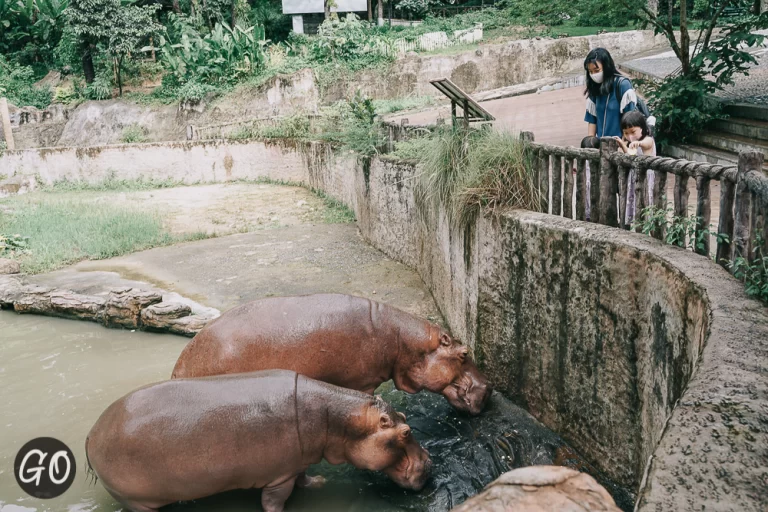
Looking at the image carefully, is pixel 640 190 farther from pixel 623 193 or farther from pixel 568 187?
pixel 568 187

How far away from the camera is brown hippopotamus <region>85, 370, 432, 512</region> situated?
12.8 ft

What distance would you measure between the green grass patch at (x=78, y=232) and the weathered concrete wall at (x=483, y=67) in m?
11.9

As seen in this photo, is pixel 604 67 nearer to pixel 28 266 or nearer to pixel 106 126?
pixel 28 266

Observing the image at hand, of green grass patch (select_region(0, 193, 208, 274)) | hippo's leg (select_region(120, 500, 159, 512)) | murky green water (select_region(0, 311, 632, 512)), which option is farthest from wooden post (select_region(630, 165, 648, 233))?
green grass patch (select_region(0, 193, 208, 274))

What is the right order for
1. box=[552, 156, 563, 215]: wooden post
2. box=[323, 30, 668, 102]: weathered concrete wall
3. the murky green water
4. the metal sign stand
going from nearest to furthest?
the murky green water < box=[552, 156, 563, 215]: wooden post < the metal sign stand < box=[323, 30, 668, 102]: weathered concrete wall

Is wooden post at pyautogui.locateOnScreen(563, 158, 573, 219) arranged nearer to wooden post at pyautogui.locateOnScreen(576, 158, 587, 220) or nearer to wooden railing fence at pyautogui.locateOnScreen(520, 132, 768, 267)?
wooden railing fence at pyautogui.locateOnScreen(520, 132, 768, 267)

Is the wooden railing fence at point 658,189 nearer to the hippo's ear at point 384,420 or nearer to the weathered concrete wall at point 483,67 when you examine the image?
the hippo's ear at point 384,420

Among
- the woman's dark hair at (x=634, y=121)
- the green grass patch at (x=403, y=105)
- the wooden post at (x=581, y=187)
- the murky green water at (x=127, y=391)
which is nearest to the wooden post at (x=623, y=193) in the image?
the wooden post at (x=581, y=187)

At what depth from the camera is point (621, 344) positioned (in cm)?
441

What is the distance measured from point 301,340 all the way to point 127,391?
2.15m

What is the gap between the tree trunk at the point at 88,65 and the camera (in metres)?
26.8

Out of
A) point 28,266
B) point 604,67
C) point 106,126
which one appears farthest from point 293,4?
point 604,67

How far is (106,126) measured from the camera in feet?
83.4

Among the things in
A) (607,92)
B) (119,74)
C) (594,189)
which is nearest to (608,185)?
(594,189)
